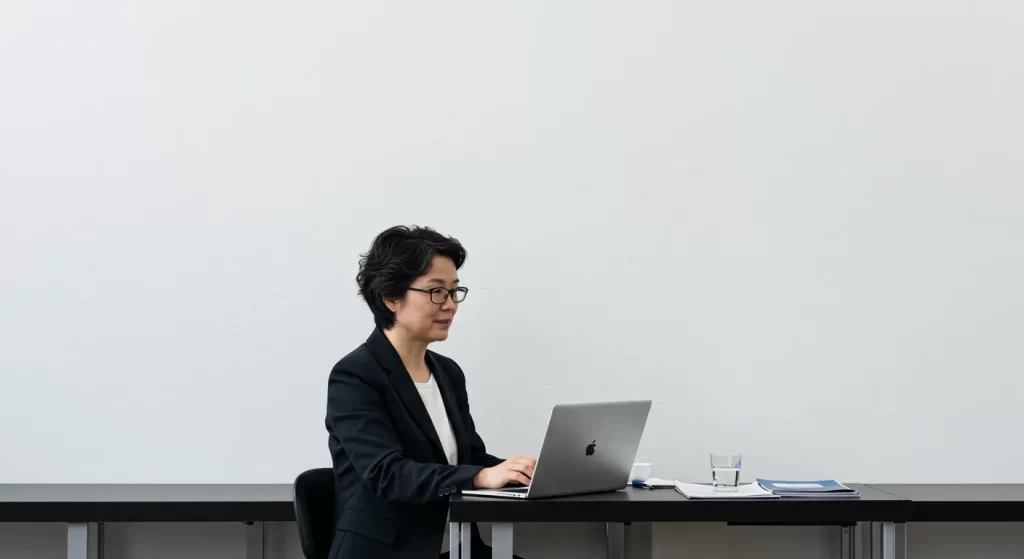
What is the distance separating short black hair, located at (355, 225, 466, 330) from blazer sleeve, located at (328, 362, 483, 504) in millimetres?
244

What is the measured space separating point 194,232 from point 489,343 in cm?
105

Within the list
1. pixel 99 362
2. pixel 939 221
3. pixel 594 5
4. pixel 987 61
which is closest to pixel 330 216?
pixel 99 362

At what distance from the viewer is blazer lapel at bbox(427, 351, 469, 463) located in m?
2.55

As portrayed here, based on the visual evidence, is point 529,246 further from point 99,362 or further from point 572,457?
point 99,362

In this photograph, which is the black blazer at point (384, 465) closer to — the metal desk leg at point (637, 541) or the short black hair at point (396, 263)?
the short black hair at point (396, 263)

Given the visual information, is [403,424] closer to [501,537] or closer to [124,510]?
[501,537]

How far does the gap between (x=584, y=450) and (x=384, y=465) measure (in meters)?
0.46

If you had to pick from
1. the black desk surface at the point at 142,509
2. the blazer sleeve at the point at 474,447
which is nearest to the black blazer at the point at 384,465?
the blazer sleeve at the point at 474,447

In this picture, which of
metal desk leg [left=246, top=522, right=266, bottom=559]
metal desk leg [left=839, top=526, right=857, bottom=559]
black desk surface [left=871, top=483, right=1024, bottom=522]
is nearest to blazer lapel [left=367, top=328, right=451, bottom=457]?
metal desk leg [left=246, top=522, right=266, bottom=559]

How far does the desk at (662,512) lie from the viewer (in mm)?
2090

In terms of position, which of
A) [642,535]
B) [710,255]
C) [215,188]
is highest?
[215,188]

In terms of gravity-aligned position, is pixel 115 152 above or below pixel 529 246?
above

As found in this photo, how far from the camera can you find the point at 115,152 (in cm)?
319

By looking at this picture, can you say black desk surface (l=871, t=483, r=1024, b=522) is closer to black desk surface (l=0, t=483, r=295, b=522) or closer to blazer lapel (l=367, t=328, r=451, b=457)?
blazer lapel (l=367, t=328, r=451, b=457)
